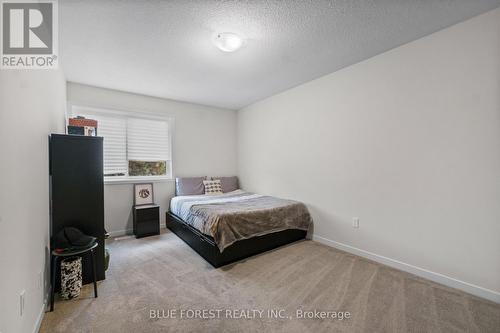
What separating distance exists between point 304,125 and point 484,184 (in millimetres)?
2226

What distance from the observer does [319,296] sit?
1.95 meters

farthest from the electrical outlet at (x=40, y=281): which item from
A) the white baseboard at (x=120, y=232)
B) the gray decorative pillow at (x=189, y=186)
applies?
the gray decorative pillow at (x=189, y=186)

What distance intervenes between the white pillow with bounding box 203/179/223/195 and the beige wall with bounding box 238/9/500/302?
191cm

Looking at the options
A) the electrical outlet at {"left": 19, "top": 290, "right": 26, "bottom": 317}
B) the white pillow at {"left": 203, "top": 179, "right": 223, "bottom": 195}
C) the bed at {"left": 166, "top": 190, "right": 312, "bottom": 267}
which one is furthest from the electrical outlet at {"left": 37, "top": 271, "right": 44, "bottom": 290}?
the white pillow at {"left": 203, "top": 179, "right": 223, "bottom": 195}

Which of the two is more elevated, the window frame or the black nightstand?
the window frame

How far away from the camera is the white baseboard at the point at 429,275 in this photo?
1899 millimetres

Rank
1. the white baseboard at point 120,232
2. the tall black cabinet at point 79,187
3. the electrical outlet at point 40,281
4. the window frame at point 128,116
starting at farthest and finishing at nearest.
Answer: the white baseboard at point 120,232 < the window frame at point 128,116 < the tall black cabinet at point 79,187 < the electrical outlet at point 40,281

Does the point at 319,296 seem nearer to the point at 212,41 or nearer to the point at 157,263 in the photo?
the point at 157,263

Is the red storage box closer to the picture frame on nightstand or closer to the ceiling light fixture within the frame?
the picture frame on nightstand

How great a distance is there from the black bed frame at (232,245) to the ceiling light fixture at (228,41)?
224cm

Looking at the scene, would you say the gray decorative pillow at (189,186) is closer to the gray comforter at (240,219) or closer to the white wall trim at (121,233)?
the gray comforter at (240,219)

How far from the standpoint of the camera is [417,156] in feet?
7.56

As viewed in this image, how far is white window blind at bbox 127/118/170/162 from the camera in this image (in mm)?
4008

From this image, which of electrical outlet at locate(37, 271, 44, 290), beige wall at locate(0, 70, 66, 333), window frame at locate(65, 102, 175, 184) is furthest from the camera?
window frame at locate(65, 102, 175, 184)
